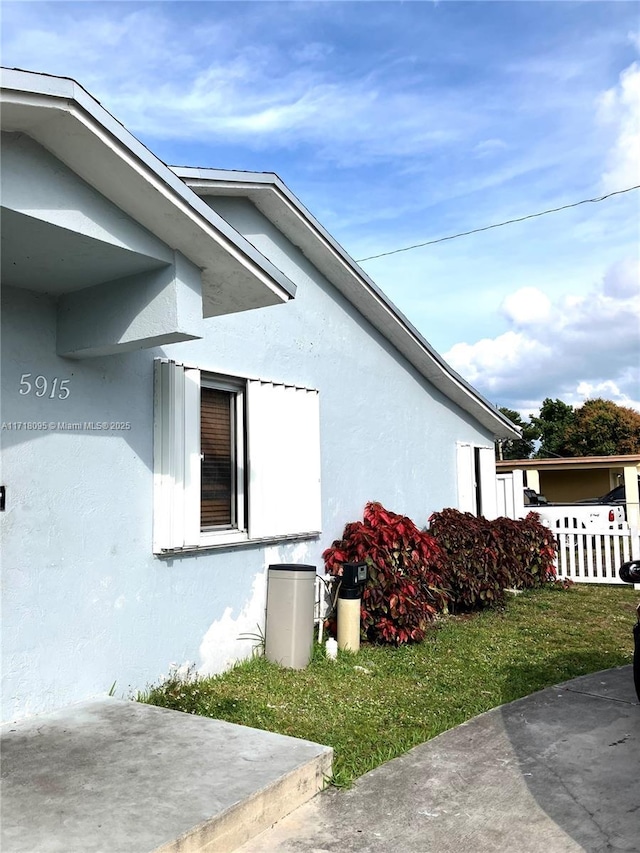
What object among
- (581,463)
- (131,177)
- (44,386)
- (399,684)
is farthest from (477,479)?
(581,463)

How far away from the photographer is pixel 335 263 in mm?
7805

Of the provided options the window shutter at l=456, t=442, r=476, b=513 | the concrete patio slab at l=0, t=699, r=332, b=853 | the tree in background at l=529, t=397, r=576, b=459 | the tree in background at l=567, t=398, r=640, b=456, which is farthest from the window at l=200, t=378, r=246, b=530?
the tree in background at l=529, t=397, r=576, b=459

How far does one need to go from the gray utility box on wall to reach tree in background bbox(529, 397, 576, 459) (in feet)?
149

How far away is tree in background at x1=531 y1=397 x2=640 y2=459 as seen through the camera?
45562 mm

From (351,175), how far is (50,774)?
9430 millimetres

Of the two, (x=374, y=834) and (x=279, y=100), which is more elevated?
(x=279, y=100)

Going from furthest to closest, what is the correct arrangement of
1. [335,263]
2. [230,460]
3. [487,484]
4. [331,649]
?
[487,484]
[335,263]
[331,649]
[230,460]

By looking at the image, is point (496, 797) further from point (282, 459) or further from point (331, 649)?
point (282, 459)

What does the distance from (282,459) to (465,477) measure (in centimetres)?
490

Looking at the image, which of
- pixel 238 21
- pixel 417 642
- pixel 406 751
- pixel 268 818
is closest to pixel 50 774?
pixel 268 818

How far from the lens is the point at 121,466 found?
520 cm

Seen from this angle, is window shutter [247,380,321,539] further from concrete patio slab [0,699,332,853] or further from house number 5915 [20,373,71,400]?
concrete patio slab [0,699,332,853]

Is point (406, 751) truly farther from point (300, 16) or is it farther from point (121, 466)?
point (300, 16)

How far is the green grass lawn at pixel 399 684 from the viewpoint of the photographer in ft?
15.8
